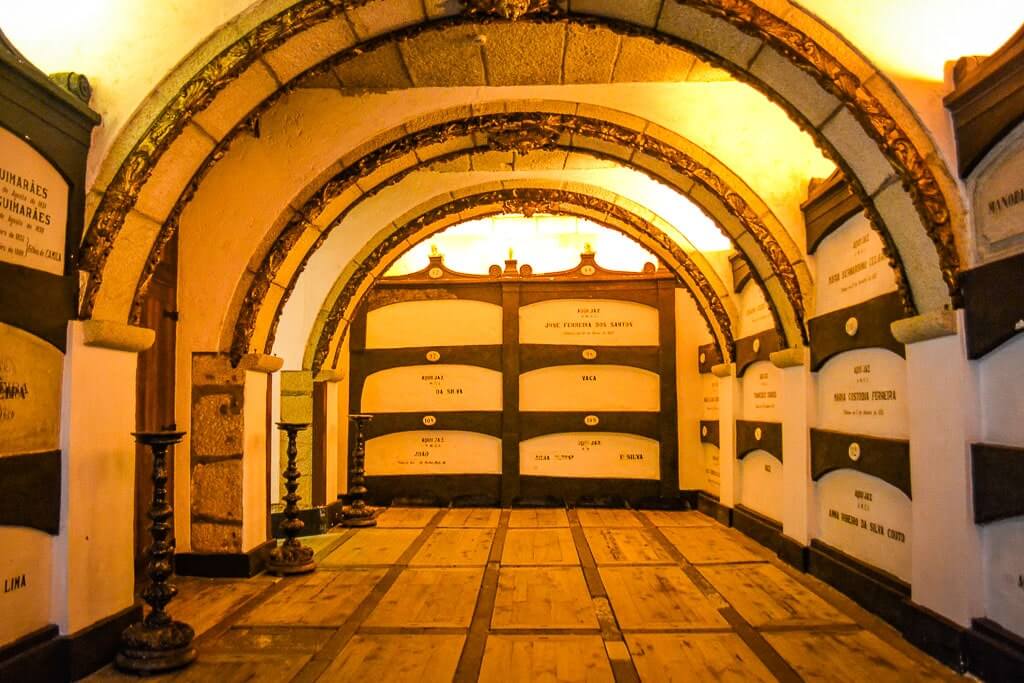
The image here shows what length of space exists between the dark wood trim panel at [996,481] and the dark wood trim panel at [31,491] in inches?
120

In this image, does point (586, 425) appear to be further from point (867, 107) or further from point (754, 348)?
point (867, 107)

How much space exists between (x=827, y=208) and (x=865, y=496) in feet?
4.69

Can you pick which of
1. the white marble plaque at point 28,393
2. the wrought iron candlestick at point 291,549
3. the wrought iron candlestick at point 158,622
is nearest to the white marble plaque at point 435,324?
the wrought iron candlestick at point 291,549

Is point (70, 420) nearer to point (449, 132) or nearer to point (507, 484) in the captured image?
point (449, 132)

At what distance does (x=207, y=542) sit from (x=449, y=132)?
8.53 feet

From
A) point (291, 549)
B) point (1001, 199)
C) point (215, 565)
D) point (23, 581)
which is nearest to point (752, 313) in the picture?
point (1001, 199)

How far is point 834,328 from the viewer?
3664 mm

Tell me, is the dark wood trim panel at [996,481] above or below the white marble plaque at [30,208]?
below

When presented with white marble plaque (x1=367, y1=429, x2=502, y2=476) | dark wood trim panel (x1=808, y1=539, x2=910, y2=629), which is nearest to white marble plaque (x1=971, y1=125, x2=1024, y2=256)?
dark wood trim panel (x1=808, y1=539, x2=910, y2=629)

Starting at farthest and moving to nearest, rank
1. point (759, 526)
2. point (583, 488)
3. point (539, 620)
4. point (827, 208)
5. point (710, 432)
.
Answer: point (583, 488) < point (710, 432) < point (759, 526) < point (827, 208) < point (539, 620)

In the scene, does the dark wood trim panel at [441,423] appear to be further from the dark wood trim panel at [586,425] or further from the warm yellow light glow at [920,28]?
the warm yellow light glow at [920,28]

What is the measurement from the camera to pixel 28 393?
2.33m

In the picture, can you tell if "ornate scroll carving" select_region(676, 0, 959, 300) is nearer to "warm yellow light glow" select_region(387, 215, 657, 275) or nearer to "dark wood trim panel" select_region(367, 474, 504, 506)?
"warm yellow light glow" select_region(387, 215, 657, 275)

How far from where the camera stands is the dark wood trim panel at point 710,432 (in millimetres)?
6164
